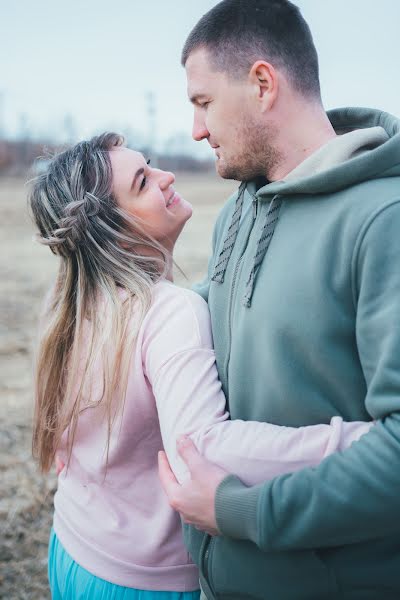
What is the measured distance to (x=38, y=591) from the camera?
134 inches

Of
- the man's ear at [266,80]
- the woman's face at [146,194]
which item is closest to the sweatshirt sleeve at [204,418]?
the woman's face at [146,194]

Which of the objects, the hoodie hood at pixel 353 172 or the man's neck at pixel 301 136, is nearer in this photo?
the hoodie hood at pixel 353 172

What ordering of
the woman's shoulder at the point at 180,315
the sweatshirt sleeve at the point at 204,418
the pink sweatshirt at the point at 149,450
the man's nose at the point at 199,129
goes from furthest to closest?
1. the man's nose at the point at 199,129
2. the woman's shoulder at the point at 180,315
3. the pink sweatshirt at the point at 149,450
4. the sweatshirt sleeve at the point at 204,418

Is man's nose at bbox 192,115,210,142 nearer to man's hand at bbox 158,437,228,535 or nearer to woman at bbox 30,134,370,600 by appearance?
woman at bbox 30,134,370,600

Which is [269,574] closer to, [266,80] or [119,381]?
[119,381]

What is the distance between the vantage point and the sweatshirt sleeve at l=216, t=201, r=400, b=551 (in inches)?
56.9

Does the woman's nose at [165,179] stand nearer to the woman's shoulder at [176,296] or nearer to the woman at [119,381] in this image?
the woman at [119,381]

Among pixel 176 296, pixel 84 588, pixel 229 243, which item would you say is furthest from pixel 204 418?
pixel 84 588

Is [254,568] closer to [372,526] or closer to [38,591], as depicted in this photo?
[372,526]

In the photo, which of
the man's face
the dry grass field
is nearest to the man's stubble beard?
the man's face

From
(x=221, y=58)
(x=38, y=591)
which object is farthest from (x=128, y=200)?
(x=38, y=591)

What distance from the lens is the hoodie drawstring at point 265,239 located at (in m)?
1.83

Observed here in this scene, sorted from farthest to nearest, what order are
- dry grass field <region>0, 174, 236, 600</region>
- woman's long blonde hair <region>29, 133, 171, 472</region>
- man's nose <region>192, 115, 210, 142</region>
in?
1. dry grass field <region>0, 174, 236, 600</region>
2. man's nose <region>192, 115, 210, 142</region>
3. woman's long blonde hair <region>29, 133, 171, 472</region>

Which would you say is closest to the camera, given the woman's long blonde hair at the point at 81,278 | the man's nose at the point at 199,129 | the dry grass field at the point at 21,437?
the woman's long blonde hair at the point at 81,278
